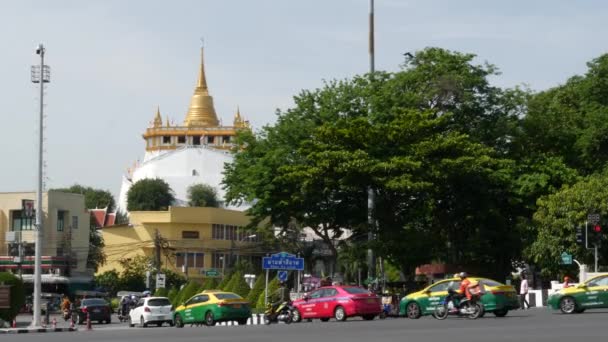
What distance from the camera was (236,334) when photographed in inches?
1155

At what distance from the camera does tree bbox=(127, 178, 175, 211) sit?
13375 centimetres

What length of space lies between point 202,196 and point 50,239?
5054 cm

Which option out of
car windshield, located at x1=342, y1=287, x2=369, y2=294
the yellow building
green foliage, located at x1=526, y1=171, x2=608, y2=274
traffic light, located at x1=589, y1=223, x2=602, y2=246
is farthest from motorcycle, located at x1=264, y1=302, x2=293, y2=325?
the yellow building

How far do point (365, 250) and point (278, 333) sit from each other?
22491 mm

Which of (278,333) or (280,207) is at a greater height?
(280,207)

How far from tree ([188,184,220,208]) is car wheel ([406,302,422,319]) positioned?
97.2 meters

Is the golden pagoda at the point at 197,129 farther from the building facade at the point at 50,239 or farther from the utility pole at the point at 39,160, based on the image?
the utility pole at the point at 39,160

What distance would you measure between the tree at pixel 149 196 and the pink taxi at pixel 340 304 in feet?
312

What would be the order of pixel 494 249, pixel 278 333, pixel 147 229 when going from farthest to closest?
1. pixel 147 229
2. pixel 494 249
3. pixel 278 333

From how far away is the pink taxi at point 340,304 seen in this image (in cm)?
3703

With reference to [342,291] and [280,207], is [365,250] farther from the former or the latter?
[342,291]

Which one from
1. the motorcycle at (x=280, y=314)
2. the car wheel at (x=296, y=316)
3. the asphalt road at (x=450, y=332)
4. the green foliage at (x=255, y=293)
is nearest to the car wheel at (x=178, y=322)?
the motorcycle at (x=280, y=314)

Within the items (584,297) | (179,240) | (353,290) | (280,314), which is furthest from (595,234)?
(179,240)

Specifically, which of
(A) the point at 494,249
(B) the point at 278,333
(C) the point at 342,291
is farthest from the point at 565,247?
(B) the point at 278,333
